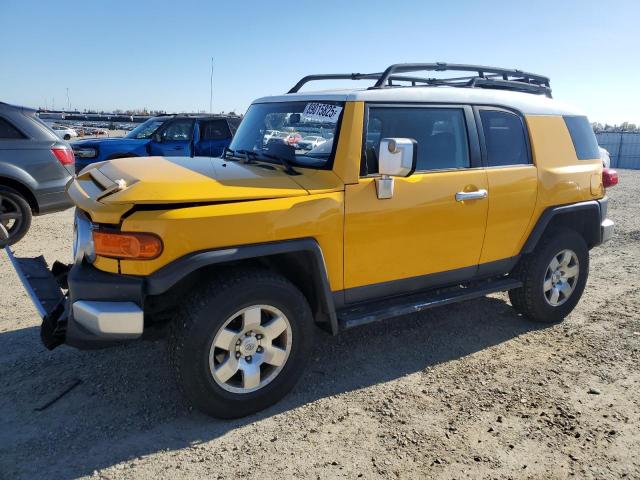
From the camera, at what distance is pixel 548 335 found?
15.0 feet

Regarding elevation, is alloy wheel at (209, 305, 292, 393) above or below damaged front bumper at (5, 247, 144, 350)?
below

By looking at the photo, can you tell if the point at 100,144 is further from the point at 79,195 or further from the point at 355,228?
the point at 355,228

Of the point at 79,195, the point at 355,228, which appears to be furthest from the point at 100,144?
the point at 355,228

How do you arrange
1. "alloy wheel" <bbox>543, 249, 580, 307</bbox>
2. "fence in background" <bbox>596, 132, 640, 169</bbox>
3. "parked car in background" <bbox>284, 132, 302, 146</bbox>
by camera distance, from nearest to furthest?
"parked car in background" <bbox>284, 132, 302, 146</bbox> → "alloy wheel" <bbox>543, 249, 580, 307</bbox> → "fence in background" <bbox>596, 132, 640, 169</bbox>

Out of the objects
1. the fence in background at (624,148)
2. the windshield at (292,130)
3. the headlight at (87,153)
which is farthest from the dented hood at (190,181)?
the fence in background at (624,148)

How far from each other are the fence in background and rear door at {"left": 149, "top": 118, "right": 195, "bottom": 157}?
2172cm

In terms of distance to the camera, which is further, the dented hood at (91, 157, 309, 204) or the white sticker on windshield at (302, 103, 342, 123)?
the white sticker on windshield at (302, 103, 342, 123)

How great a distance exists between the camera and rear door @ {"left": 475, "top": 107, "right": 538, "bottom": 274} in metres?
4.05

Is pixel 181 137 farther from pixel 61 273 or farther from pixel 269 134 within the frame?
pixel 61 273

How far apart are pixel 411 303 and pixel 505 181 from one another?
128cm

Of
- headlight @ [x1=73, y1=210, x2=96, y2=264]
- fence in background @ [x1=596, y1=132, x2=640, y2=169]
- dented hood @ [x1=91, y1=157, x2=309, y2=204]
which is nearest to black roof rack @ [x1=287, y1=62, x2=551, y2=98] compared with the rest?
dented hood @ [x1=91, y1=157, x2=309, y2=204]

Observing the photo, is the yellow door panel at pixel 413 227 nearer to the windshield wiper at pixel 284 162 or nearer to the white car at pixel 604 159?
the windshield wiper at pixel 284 162

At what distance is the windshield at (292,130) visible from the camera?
3.51 m

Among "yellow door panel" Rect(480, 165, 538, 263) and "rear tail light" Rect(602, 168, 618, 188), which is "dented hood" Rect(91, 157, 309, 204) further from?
"rear tail light" Rect(602, 168, 618, 188)
